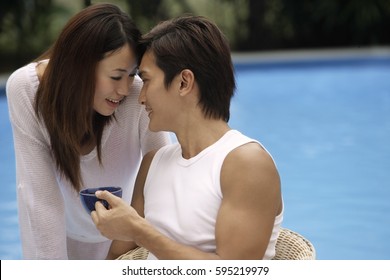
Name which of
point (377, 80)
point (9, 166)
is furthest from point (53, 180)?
point (377, 80)

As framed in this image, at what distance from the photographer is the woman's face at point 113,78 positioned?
2.40m

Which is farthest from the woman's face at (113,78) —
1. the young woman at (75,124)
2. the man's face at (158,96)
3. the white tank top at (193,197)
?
the white tank top at (193,197)

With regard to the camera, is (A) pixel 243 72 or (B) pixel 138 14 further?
(B) pixel 138 14

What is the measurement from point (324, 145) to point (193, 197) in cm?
587

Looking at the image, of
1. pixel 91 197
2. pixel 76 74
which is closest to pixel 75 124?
pixel 76 74

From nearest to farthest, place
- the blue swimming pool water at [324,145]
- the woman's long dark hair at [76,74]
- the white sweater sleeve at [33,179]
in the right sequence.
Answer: the woman's long dark hair at [76,74]
the white sweater sleeve at [33,179]
the blue swimming pool water at [324,145]

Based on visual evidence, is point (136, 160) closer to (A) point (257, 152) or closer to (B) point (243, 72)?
(A) point (257, 152)

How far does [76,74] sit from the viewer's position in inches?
95.7

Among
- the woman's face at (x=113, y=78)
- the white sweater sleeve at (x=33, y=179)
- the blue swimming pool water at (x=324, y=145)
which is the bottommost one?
the blue swimming pool water at (x=324, y=145)

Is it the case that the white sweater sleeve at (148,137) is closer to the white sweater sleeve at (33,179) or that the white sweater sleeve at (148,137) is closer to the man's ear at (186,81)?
the white sweater sleeve at (33,179)

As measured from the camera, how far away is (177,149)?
2.36 m

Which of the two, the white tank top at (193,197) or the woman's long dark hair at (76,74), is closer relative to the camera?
the white tank top at (193,197)

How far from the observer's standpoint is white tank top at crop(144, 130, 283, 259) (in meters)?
2.14

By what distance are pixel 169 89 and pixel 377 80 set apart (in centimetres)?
1051
